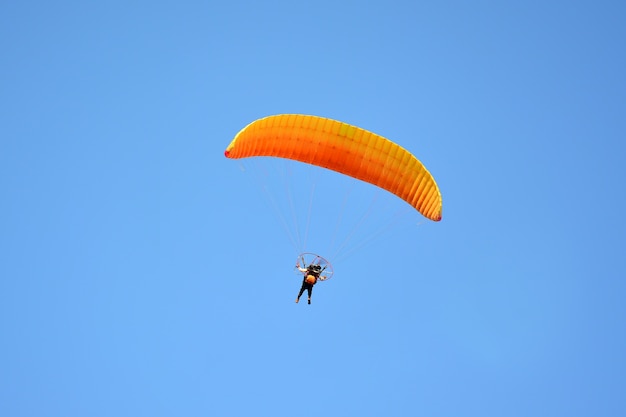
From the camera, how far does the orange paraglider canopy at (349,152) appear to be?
2984 centimetres

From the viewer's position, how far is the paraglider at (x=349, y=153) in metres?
29.8

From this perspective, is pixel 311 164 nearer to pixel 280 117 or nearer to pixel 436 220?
pixel 280 117

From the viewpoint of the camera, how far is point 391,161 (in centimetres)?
3022

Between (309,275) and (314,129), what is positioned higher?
(314,129)

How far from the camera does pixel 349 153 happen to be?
3036cm

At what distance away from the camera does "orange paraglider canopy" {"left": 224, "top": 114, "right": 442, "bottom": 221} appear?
29844 millimetres

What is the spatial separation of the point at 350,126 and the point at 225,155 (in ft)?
13.3

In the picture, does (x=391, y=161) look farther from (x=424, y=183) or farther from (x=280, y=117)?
(x=280, y=117)

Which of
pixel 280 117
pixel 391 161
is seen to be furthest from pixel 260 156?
pixel 391 161

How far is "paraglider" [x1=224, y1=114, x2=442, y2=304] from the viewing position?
1175 inches

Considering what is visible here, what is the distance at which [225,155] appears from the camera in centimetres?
2836

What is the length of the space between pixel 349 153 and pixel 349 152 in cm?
3

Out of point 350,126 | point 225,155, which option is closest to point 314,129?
point 350,126

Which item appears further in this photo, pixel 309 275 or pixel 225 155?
pixel 309 275
